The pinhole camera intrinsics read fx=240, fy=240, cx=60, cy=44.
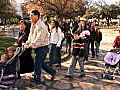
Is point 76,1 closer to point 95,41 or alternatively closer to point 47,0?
point 47,0

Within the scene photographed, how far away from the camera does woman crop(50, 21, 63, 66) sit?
7559mm

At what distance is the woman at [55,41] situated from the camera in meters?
7.56

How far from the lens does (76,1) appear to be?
29375 mm

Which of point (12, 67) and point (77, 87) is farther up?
point (12, 67)

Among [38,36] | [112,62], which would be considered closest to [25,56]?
[38,36]

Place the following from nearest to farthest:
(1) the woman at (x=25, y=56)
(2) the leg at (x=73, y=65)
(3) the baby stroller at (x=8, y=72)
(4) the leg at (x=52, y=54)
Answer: (3) the baby stroller at (x=8, y=72) < (1) the woman at (x=25, y=56) < (2) the leg at (x=73, y=65) < (4) the leg at (x=52, y=54)

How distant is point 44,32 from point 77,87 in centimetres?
169

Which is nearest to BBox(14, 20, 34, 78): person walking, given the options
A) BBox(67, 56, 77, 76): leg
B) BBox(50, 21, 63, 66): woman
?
BBox(67, 56, 77, 76): leg

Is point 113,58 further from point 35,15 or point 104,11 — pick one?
point 104,11

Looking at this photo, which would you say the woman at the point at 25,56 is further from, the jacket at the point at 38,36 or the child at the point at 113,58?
the child at the point at 113,58

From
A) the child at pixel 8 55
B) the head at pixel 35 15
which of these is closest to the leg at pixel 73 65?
the head at pixel 35 15

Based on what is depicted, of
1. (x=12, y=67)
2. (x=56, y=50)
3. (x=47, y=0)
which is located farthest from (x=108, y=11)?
(x=12, y=67)

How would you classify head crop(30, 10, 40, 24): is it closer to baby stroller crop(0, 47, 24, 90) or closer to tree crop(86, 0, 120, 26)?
baby stroller crop(0, 47, 24, 90)

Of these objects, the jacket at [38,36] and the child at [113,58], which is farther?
the child at [113,58]
